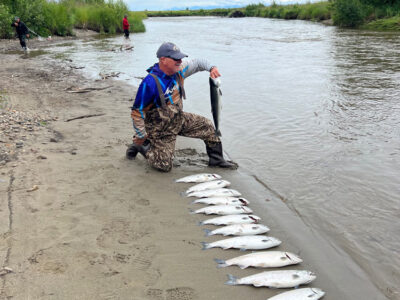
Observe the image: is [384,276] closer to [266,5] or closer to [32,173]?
[32,173]

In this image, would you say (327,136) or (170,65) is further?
(327,136)

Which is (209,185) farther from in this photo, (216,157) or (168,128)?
(168,128)

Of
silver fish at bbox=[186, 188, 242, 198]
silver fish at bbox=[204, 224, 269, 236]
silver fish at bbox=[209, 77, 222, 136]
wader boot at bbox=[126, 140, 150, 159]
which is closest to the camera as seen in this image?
silver fish at bbox=[204, 224, 269, 236]

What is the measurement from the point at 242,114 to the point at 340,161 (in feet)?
11.2

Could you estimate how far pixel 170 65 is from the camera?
16.0 ft

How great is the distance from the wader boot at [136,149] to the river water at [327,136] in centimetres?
166

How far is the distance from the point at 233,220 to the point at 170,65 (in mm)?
2239

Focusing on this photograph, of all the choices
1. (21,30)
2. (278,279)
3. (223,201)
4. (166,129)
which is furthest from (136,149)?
(21,30)

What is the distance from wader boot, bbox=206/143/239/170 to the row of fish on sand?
540mm

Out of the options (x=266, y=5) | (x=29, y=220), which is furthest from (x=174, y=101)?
(x=266, y=5)

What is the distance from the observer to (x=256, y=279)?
3139mm

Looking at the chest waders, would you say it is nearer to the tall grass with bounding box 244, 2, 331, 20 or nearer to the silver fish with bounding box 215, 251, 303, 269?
the silver fish with bounding box 215, 251, 303, 269

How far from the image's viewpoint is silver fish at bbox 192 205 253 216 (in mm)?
4367

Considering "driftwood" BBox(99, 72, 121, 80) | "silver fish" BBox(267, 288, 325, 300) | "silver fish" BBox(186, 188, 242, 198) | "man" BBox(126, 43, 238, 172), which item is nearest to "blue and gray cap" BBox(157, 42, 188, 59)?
"man" BBox(126, 43, 238, 172)
